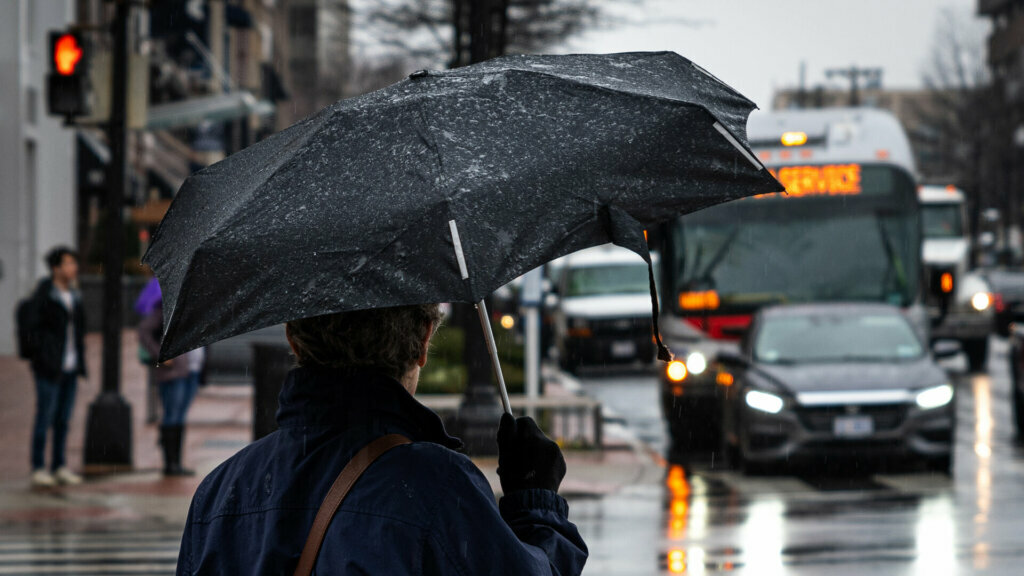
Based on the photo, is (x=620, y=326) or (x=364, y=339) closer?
(x=364, y=339)

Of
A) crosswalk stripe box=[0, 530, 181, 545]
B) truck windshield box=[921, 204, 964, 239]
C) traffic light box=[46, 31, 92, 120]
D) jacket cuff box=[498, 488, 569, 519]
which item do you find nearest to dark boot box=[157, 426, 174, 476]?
crosswalk stripe box=[0, 530, 181, 545]

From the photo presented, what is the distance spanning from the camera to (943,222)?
31.0m

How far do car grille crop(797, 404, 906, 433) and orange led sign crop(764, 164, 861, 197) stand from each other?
4.21 meters

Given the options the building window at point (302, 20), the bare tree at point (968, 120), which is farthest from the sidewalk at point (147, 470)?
the building window at point (302, 20)

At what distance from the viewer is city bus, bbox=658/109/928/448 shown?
15.2m

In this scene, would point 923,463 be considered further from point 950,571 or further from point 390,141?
point 390,141

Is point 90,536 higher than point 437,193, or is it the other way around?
point 437,193

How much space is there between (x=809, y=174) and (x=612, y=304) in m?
10.1

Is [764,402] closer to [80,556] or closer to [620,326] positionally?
[80,556]

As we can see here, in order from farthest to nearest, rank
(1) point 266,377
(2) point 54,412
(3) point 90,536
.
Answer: (1) point 266,377
(2) point 54,412
(3) point 90,536

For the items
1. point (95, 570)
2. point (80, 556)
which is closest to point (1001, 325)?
point (80, 556)

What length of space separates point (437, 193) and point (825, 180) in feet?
44.0

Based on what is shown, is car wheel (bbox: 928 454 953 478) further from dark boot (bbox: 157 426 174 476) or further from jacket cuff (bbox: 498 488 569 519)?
jacket cuff (bbox: 498 488 569 519)

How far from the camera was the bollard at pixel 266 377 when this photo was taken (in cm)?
1144
